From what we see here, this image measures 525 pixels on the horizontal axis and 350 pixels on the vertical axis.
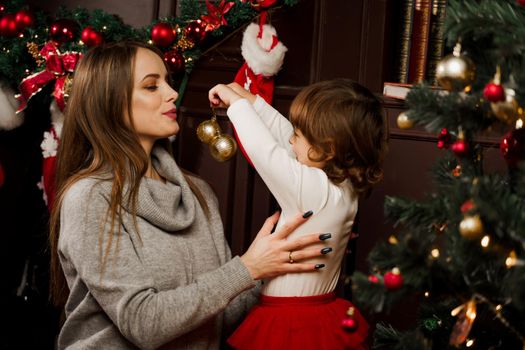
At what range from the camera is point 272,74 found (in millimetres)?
2354

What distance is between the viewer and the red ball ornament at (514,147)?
3.84 feet

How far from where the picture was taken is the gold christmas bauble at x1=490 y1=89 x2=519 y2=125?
96 centimetres

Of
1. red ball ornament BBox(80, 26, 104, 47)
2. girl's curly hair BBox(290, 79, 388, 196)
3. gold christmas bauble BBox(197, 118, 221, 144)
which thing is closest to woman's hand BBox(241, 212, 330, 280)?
girl's curly hair BBox(290, 79, 388, 196)

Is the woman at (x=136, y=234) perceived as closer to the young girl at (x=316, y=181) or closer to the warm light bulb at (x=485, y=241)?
the young girl at (x=316, y=181)

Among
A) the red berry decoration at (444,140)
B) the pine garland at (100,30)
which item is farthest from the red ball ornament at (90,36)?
the red berry decoration at (444,140)

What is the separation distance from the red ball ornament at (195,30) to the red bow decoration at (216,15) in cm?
2

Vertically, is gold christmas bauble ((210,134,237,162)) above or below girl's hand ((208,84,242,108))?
below

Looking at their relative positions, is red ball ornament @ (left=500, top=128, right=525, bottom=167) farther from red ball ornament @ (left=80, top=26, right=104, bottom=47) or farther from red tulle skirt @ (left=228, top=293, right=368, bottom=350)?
red ball ornament @ (left=80, top=26, right=104, bottom=47)

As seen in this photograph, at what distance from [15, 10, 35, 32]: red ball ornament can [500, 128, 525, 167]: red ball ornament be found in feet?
6.15

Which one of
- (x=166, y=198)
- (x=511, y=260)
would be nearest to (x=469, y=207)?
(x=511, y=260)

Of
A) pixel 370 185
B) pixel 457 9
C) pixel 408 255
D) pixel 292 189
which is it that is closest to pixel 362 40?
pixel 370 185

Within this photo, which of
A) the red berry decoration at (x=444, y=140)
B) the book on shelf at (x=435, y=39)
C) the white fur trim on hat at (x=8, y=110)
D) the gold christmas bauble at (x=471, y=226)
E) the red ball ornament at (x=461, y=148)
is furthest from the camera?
the white fur trim on hat at (x=8, y=110)

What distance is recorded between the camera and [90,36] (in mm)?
2367

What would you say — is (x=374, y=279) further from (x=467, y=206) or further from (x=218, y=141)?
(x=218, y=141)
